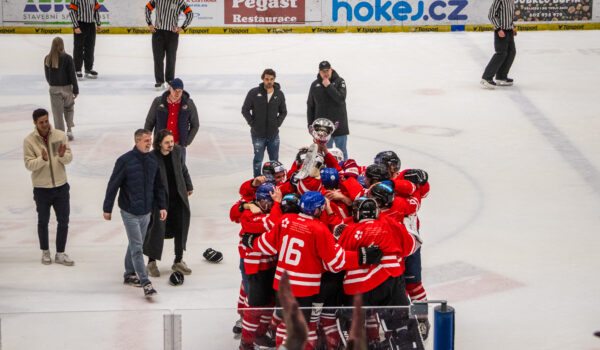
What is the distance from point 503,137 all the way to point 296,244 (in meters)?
7.37

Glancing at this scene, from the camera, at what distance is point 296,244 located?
524 cm

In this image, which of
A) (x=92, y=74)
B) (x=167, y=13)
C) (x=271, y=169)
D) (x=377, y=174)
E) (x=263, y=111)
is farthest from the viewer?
(x=92, y=74)

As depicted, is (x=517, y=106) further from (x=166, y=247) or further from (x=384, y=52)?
(x=166, y=247)

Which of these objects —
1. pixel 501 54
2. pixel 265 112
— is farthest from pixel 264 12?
pixel 265 112

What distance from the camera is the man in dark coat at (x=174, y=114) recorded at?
8852 millimetres

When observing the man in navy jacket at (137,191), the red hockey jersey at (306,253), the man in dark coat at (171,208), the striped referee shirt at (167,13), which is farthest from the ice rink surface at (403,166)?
the striped referee shirt at (167,13)

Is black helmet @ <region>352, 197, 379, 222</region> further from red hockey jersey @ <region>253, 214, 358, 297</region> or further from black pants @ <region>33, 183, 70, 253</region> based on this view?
black pants @ <region>33, 183, 70, 253</region>

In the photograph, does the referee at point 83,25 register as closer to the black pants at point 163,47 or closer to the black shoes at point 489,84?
the black pants at point 163,47

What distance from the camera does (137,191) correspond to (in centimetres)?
679

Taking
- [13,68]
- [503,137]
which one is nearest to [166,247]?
[503,137]

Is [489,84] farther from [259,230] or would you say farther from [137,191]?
[259,230]

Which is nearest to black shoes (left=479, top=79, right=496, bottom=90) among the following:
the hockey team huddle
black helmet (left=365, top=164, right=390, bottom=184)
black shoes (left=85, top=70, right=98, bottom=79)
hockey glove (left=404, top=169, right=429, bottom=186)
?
black shoes (left=85, top=70, right=98, bottom=79)

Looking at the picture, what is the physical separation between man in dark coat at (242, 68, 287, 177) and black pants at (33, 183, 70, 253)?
8.29 ft

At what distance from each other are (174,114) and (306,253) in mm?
4058
